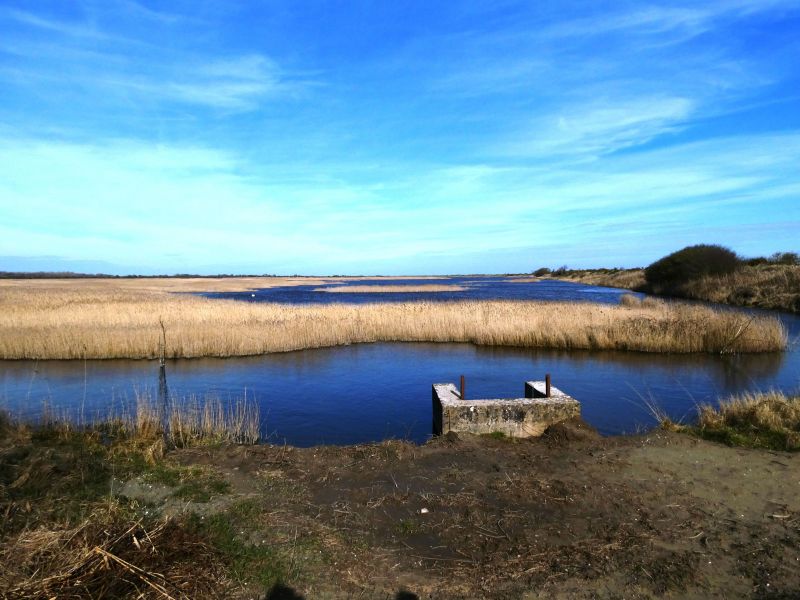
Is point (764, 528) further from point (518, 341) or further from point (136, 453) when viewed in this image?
point (518, 341)

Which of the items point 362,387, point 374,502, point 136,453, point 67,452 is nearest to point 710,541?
point 374,502

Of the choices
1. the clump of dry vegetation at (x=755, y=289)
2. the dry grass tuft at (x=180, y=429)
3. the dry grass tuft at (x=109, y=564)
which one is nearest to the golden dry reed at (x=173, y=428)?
the dry grass tuft at (x=180, y=429)

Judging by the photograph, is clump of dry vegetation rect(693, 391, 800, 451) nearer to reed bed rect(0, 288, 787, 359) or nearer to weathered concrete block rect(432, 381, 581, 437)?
A: weathered concrete block rect(432, 381, 581, 437)

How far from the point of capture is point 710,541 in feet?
15.0

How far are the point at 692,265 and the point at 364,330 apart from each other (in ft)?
125

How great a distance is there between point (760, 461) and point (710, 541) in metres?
2.75

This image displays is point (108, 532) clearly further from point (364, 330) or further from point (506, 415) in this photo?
point (364, 330)

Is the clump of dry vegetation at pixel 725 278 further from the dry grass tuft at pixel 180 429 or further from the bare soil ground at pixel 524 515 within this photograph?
the dry grass tuft at pixel 180 429

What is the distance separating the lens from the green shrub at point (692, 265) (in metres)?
44.5

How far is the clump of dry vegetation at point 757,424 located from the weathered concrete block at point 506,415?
2.16 m

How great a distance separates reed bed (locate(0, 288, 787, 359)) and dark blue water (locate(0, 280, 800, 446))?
0.69 meters

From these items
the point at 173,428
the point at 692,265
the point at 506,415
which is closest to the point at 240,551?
the point at 173,428

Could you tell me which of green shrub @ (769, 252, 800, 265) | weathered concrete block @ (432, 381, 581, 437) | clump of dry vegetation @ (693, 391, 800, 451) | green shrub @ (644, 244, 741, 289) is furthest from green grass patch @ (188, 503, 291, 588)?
green shrub @ (769, 252, 800, 265)

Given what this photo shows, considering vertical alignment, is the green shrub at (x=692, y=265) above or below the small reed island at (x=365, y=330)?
above
